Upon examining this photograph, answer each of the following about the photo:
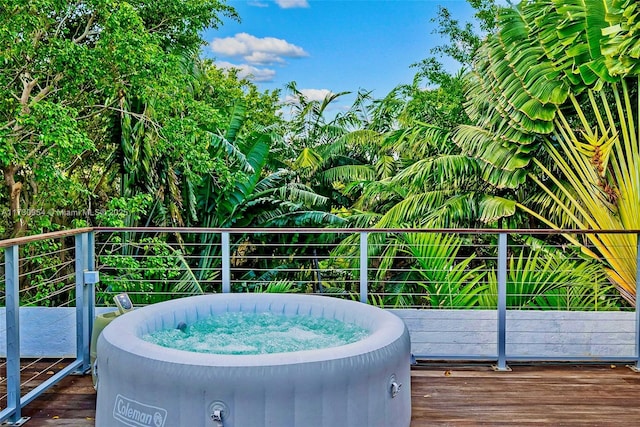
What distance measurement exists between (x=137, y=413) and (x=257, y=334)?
993 mm

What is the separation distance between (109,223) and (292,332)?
3070mm

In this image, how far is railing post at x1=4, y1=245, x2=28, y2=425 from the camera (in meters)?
2.46

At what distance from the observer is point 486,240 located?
591 cm

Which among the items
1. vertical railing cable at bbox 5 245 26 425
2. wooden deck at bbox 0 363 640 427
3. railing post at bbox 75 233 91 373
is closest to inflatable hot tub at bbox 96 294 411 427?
wooden deck at bbox 0 363 640 427

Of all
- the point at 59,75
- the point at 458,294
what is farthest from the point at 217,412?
the point at 59,75

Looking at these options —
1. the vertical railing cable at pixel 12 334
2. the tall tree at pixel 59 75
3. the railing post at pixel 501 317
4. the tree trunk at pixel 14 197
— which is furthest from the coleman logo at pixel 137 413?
the tree trunk at pixel 14 197

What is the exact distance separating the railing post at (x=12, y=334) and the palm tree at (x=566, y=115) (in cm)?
394

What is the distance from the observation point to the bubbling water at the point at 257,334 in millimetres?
2674

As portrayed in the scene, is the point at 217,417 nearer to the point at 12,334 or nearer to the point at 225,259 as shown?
the point at 12,334

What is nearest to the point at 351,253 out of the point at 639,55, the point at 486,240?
the point at 486,240

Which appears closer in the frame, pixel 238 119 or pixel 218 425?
pixel 218 425

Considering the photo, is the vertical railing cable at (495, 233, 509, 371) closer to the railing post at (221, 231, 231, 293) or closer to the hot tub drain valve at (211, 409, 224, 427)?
the railing post at (221, 231, 231, 293)

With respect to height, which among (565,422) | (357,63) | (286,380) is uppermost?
(357,63)

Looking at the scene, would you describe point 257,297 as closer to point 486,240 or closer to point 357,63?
point 486,240
